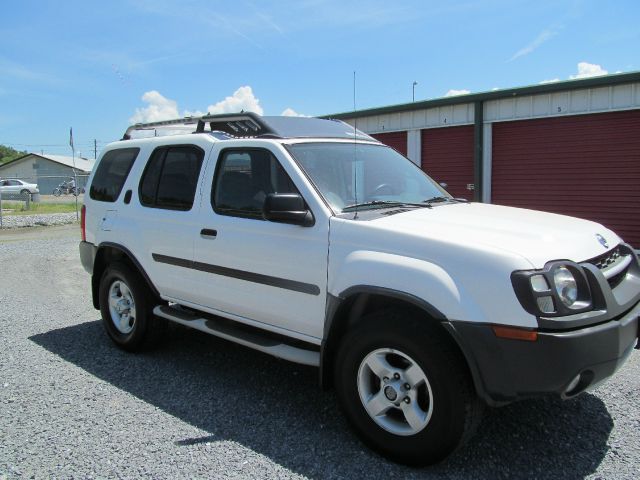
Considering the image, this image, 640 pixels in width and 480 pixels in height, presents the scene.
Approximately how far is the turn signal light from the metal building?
28.8 ft

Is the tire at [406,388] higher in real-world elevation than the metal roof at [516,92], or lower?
lower

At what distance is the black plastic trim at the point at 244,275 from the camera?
347cm

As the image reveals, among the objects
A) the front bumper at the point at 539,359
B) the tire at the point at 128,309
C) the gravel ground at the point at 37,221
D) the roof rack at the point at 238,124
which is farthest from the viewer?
the gravel ground at the point at 37,221

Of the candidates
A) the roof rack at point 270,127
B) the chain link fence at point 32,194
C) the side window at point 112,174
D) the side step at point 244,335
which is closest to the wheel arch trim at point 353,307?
the side step at point 244,335

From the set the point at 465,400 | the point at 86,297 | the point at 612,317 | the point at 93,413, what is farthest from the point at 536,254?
the point at 86,297

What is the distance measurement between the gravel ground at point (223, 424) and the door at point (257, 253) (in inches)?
25.9

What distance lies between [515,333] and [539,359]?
0.16 metres

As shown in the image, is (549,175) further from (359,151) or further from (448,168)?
(359,151)

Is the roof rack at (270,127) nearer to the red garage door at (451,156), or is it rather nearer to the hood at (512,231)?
the hood at (512,231)

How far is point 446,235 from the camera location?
296 cm

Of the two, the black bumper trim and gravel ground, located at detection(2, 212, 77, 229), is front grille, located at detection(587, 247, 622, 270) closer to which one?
the black bumper trim

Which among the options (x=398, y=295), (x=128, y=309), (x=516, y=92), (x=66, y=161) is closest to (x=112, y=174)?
(x=128, y=309)

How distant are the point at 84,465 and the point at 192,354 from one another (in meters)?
1.98

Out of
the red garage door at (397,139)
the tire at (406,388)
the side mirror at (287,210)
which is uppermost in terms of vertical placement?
the red garage door at (397,139)
